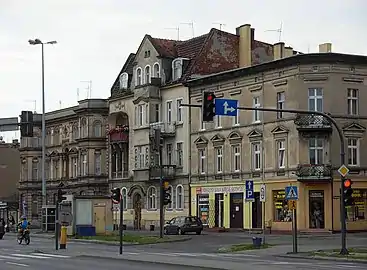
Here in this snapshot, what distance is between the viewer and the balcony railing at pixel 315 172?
2122 inches

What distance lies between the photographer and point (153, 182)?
68938 mm

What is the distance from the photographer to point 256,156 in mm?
58812

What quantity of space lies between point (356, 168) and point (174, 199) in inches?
683

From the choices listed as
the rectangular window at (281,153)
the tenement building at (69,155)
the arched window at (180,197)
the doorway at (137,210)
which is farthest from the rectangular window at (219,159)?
the tenement building at (69,155)

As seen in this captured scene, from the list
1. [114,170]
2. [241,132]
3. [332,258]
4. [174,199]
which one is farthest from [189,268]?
[114,170]

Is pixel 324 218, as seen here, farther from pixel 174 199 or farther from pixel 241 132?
pixel 174 199

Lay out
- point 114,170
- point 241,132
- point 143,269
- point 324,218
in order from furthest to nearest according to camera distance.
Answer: point 114,170 < point 241,132 < point 324,218 < point 143,269

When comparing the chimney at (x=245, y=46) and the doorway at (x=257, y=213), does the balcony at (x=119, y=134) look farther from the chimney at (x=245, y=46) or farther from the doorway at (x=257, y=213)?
the doorway at (x=257, y=213)

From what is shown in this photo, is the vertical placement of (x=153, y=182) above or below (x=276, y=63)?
below

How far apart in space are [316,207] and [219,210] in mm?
9635

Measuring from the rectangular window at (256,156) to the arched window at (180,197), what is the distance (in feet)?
30.0

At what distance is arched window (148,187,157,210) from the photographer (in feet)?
227

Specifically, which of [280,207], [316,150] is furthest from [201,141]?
[316,150]

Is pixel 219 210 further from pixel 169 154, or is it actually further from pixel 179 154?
pixel 169 154
